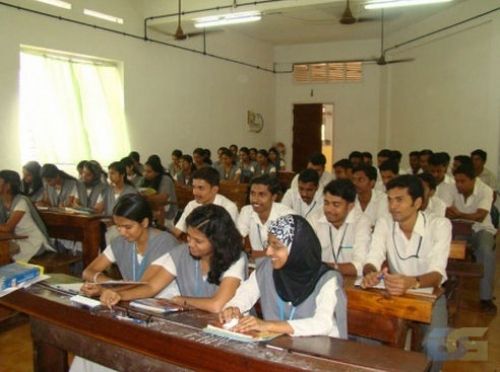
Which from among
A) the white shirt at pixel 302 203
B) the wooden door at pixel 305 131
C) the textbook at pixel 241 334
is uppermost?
the wooden door at pixel 305 131

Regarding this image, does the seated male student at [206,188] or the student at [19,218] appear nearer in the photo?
the seated male student at [206,188]

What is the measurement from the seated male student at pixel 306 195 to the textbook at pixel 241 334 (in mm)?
2448

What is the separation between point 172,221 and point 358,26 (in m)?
6.99

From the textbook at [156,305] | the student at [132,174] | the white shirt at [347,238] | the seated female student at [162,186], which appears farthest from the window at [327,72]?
the textbook at [156,305]

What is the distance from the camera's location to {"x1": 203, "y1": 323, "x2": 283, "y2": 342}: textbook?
176 centimetres

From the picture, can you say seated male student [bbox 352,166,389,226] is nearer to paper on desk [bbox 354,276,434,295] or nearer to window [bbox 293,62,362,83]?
paper on desk [bbox 354,276,434,295]

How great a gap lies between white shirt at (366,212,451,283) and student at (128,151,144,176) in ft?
16.3

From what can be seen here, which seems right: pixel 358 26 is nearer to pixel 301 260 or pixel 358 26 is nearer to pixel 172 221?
pixel 172 221

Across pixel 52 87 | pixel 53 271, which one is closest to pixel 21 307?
pixel 53 271

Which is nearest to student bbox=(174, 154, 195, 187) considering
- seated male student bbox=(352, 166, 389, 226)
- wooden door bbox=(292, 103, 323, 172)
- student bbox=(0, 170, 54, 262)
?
student bbox=(0, 170, 54, 262)

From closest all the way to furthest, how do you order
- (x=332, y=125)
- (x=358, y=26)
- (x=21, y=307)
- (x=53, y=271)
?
(x=21, y=307)
(x=53, y=271)
(x=358, y=26)
(x=332, y=125)

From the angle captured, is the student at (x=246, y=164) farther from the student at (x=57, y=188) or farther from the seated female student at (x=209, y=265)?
the seated female student at (x=209, y=265)

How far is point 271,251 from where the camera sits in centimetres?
207

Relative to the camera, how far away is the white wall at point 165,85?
21.5 feet
